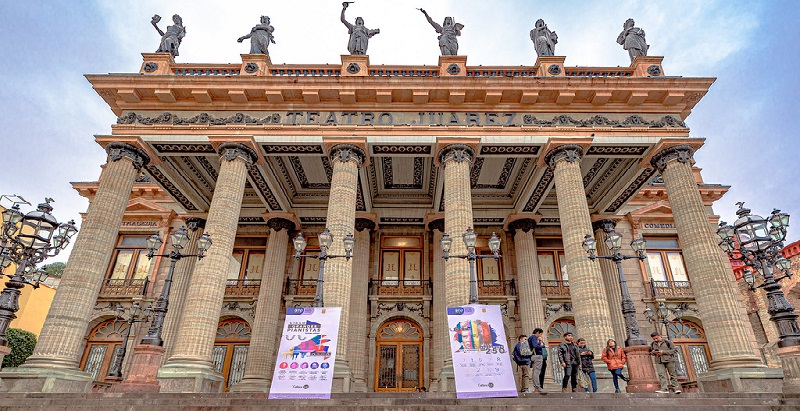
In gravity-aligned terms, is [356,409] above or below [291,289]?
below

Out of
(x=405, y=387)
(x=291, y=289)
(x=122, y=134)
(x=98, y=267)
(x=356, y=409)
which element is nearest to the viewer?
(x=356, y=409)

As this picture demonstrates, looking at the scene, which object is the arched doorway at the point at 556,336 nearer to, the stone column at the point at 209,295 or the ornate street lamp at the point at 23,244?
the stone column at the point at 209,295

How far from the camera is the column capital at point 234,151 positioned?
45.0 feet

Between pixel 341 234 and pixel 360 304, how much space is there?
5.11 m

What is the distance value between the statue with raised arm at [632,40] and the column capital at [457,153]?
7347mm

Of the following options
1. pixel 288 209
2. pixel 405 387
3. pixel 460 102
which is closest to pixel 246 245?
pixel 288 209

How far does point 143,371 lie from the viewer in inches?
353

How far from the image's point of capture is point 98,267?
12188 mm

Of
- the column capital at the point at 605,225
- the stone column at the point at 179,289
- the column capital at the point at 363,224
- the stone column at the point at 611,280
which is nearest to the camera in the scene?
the stone column at the point at 179,289

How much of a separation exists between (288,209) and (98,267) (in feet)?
24.6

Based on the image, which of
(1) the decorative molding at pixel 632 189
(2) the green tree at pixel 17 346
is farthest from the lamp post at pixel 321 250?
(2) the green tree at pixel 17 346

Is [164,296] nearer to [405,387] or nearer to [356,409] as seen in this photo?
[356,409]

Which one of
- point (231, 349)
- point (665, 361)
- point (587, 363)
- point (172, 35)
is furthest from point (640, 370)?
point (172, 35)

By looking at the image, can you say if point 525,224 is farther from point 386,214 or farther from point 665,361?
point 665,361
